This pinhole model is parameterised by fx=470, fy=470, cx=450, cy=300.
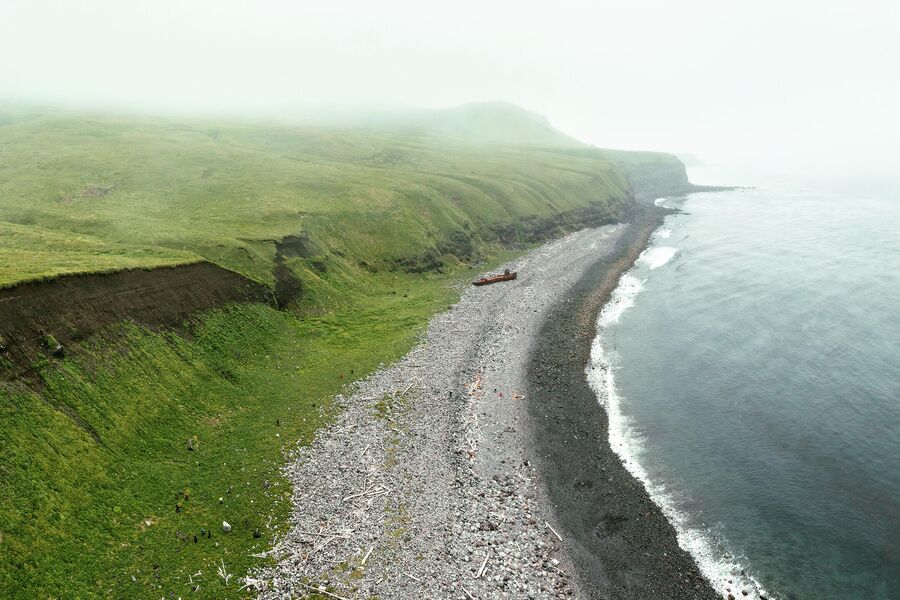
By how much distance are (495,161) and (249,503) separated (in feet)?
469

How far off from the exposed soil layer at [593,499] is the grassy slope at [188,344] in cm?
1705

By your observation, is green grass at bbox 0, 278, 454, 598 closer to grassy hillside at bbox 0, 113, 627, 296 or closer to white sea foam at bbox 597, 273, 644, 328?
grassy hillside at bbox 0, 113, 627, 296

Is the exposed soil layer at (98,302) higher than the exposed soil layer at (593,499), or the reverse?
the exposed soil layer at (98,302)

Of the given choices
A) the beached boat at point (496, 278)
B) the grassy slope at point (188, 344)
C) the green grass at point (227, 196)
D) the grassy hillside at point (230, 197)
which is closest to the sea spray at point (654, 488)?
the beached boat at point (496, 278)

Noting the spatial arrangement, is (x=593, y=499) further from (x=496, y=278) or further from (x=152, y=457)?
(x=496, y=278)

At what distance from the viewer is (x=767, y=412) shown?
4369cm

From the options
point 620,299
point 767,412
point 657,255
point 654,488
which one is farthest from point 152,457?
point 657,255

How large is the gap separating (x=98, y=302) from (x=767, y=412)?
58115mm

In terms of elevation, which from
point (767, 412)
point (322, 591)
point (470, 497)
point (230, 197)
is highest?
point (230, 197)

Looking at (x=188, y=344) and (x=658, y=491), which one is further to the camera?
(x=188, y=344)

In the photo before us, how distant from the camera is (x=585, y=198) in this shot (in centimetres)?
13575

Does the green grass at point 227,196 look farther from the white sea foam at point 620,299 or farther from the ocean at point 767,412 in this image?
the ocean at point 767,412

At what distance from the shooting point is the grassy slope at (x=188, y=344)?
24.4 metres

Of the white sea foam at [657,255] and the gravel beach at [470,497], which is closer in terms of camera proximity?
the gravel beach at [470,497]
